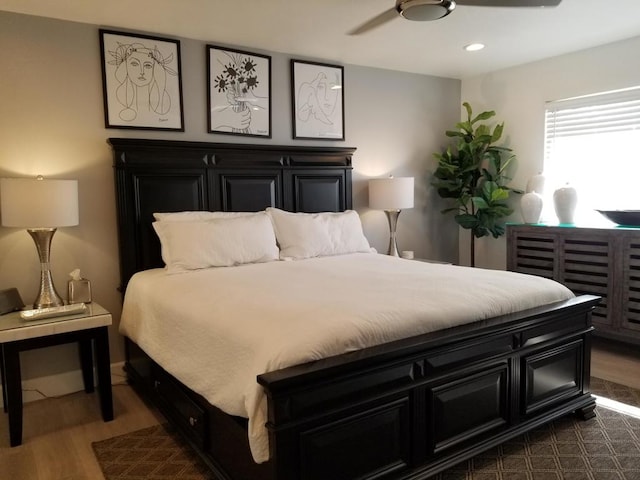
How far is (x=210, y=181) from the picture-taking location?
3.62 metres

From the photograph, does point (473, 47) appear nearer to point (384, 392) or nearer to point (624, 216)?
point (624, 216)

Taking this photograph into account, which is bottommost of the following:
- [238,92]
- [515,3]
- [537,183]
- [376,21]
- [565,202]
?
[565,202]

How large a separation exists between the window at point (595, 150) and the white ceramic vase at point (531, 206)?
1.04 ft

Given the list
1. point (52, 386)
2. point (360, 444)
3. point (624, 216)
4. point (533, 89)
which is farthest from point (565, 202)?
point (52, 386)

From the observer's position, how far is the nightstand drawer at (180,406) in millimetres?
2197

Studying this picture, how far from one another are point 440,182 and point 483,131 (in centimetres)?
67

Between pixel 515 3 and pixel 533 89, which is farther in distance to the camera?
pixel 533 89

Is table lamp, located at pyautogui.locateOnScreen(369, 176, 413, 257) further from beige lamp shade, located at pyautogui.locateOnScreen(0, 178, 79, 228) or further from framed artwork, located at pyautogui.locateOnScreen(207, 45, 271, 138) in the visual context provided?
beige lamp shade, located at pyautogui.locateOnScreen(0, 178, 79, 228)

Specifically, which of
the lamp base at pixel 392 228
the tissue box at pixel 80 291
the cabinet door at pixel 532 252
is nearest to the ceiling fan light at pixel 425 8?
the lamp base at pixel 392 228

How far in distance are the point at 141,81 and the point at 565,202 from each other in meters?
3.52

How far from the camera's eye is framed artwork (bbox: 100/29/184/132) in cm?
328

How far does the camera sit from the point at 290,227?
142 inches

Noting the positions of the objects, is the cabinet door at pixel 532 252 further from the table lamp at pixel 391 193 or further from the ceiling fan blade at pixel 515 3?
the ceiling fan blade at pixel 515 3

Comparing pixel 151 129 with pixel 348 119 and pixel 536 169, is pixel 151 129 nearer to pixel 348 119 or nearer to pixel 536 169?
pixel 348 119
